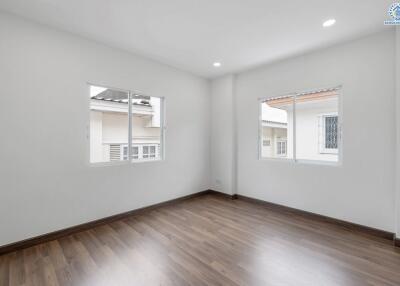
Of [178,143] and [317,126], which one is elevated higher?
[317,126]

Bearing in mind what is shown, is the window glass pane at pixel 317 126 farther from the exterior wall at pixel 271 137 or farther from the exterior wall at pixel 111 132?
the exterior wall at pixel 111 132

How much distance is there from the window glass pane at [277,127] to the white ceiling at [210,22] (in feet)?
3.20

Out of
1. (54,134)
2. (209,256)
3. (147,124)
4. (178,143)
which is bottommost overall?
(209,256)

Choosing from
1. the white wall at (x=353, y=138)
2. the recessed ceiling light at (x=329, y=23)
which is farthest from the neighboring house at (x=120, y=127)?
the recessed ceiling light at (x=329, y=23)

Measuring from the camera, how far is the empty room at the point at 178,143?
Result: 2139 mm

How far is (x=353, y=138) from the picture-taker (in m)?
2.90

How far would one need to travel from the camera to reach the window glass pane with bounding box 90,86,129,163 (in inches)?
120

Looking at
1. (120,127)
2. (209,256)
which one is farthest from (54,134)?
(209,256)

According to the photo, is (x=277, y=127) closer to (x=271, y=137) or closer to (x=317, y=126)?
(x=271, y=137)

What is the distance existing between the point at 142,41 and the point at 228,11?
1460 mm

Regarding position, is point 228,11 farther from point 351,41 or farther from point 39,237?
point 39,237

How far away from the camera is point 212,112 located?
4.88 m

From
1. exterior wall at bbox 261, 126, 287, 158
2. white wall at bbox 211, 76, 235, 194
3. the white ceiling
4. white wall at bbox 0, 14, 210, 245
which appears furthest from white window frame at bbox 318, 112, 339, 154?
white wall at bbox 0, 14, 210, 245

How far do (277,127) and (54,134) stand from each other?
397cm
